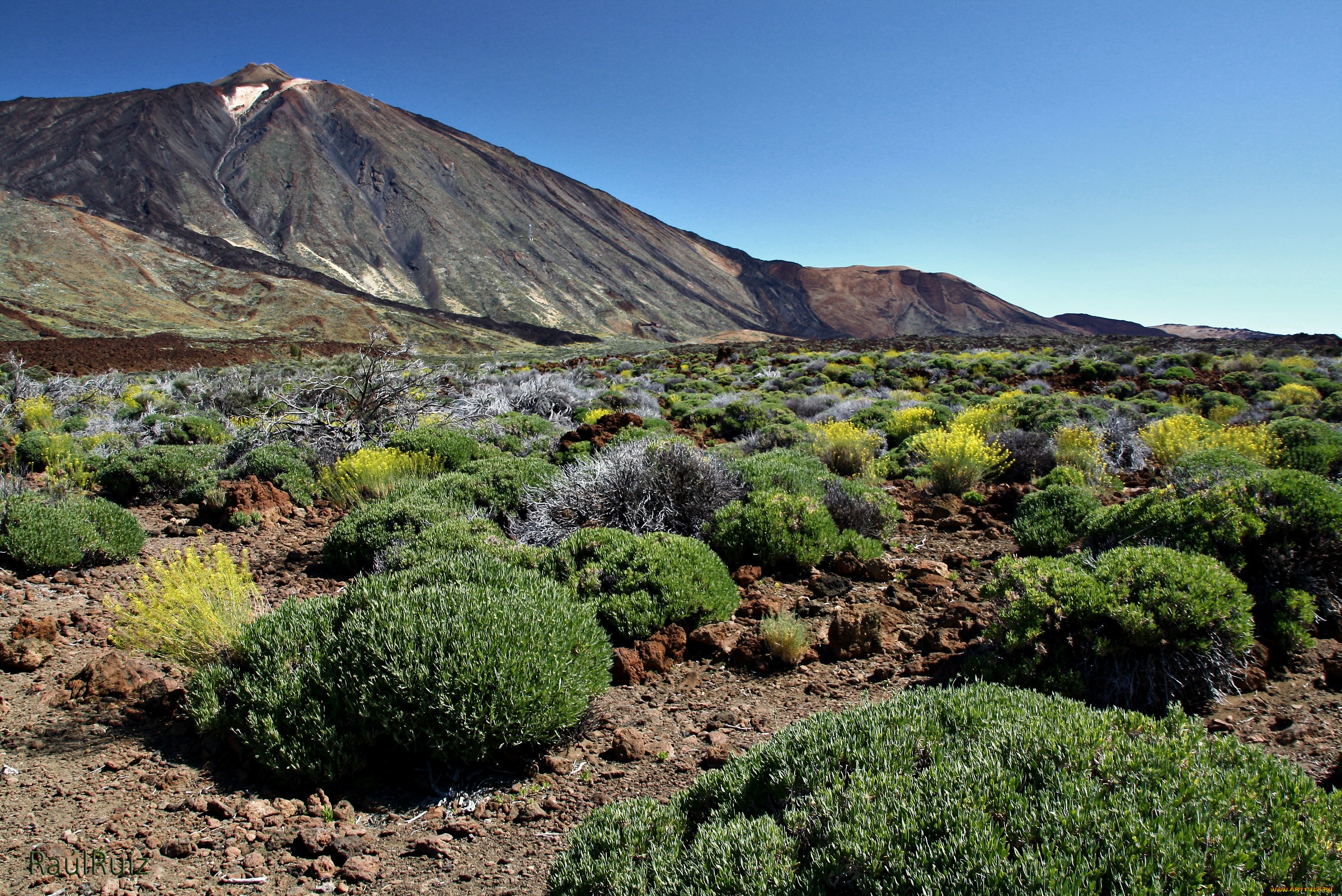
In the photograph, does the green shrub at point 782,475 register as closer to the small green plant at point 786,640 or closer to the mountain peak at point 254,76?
the small green plant at point 786,640

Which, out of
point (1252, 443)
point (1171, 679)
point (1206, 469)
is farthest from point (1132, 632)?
point (1252, 443)

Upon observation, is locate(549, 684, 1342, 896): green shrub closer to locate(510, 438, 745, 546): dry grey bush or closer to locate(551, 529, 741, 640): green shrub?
locate(551, 529, 741, 640): green shrub

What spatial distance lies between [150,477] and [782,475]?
6.97m

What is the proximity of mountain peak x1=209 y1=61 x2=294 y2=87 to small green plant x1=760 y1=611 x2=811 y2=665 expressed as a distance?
139999 millimetres

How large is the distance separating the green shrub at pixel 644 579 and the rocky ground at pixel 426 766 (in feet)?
0.57

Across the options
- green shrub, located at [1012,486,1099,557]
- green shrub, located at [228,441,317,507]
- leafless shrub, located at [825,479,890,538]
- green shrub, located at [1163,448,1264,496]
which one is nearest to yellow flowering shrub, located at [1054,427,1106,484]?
green shrub, located at [1163,448,1264,496]

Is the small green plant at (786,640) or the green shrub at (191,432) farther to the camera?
the green shrub at (191,432)

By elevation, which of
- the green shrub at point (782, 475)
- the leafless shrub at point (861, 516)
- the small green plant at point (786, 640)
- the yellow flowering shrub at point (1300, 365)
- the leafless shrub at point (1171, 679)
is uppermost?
the yellow flowering shrub at point (1300, 365)

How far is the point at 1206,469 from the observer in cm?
500

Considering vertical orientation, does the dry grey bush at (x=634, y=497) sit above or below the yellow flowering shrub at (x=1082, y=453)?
below

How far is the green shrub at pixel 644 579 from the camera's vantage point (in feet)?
12.7

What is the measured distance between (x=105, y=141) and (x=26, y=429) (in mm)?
102859

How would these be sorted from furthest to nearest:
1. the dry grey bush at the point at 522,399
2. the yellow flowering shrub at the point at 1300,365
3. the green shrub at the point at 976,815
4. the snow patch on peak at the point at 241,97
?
the snow patch on peak at the point at 241,97, the yellow flowering shrub at the point at 1300,365, the dry grey bush at the point at 522,399, the green shrub at the point at 976,815

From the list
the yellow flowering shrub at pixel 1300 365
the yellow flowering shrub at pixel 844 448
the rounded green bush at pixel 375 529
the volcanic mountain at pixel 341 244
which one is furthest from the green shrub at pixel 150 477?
the volcanic mountain at pixel 341 244
